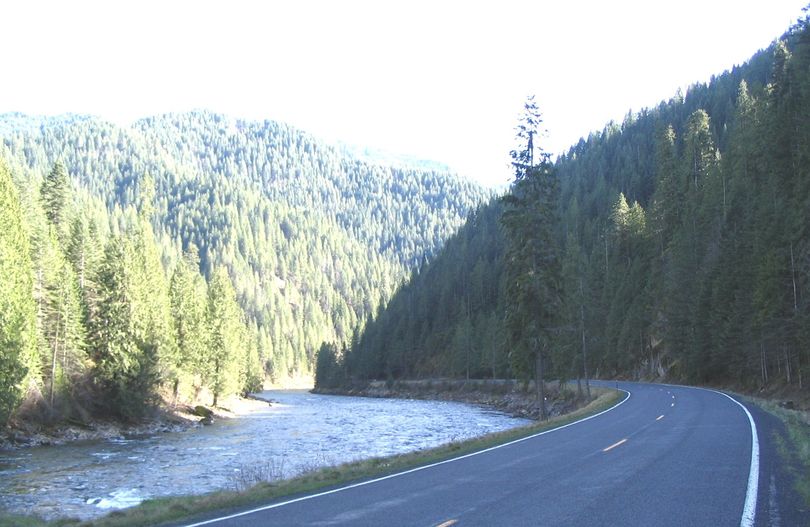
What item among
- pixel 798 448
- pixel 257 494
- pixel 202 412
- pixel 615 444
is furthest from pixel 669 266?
pixel 257 494

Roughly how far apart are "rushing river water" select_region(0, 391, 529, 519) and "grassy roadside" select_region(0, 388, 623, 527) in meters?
4.13

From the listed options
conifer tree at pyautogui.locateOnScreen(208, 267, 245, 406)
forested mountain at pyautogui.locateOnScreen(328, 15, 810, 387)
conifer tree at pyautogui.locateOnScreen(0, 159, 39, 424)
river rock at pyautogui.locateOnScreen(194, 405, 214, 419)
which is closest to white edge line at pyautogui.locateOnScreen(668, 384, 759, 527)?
forested mountain at pyautogui.locateOnScreen(328, 15, 810, 387)

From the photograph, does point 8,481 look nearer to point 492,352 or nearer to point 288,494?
point 288,494

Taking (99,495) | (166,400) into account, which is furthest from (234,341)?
(99,495)

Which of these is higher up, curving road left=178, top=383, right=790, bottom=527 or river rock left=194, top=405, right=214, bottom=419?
curving road left=178, top=383, right=790, bottom=527

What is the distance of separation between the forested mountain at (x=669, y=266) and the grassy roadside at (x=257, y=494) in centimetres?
1698

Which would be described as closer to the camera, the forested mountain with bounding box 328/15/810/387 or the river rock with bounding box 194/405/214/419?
the forested mountain with bounding box 328/15/810/387

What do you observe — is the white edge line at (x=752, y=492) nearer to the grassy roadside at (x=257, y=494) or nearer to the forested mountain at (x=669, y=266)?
the grassy roadside at (x=257, y=494)

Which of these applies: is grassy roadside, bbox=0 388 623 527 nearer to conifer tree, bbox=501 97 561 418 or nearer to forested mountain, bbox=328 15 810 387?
conifer tree, bbox=501 97 561 418

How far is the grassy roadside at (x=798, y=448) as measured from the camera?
35.3 ft

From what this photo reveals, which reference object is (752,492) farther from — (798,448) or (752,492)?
(798,448)

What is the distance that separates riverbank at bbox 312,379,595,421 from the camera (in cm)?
5695

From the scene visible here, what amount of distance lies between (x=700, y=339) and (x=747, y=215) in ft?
37.8

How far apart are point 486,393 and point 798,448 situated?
6738cm
